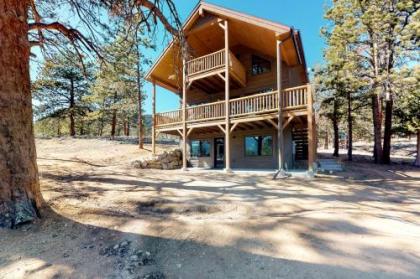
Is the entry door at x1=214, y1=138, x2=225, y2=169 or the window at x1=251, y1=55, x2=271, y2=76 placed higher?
the window at x1=251, y1=55, x2=271, y2=76

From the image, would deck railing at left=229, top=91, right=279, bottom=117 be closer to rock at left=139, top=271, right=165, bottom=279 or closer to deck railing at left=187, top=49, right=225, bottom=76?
deck railing at left=187, top=49, right=225, bottom=76

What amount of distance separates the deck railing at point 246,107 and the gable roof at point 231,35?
6.11ft

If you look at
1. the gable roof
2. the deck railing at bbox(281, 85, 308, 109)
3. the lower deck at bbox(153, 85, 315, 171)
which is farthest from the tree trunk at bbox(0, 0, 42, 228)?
the deck railing at bbox(281, 85, 308, 109)

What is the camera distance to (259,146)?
1402cm

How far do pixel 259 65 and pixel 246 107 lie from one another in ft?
13.2

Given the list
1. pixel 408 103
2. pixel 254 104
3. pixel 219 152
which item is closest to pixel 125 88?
pixel 219 152

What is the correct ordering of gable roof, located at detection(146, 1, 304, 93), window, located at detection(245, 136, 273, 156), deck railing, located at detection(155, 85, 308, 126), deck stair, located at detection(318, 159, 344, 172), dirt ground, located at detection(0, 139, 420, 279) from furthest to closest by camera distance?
window, located at detection(245, 136, 273, 156) → deck stair, located at detection(318, 159, 344, 172) → gable roof, located at detection(146, 1, 304, 93) → deck railing, located at detection(155, 85, 308, 126) → dirt ground, located at detection(0, 139, 420, 279)

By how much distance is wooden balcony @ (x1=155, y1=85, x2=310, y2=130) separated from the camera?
10414 millimetres

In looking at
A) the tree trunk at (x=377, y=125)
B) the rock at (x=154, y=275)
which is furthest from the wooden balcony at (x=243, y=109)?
the tree trunk at (x=377, y=125)

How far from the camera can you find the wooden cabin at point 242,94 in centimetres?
1088

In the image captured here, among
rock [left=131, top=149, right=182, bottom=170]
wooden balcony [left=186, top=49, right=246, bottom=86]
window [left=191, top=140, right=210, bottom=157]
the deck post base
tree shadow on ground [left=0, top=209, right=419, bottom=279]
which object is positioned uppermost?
wooden balcony [left=186, top=49, right=246, bottom=86]

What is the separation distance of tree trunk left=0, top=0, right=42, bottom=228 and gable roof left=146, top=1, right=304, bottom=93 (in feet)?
19.3

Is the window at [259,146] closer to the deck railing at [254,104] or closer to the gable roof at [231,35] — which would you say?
the deck railing at [254,104]

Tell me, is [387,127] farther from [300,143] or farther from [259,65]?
[259,65]
